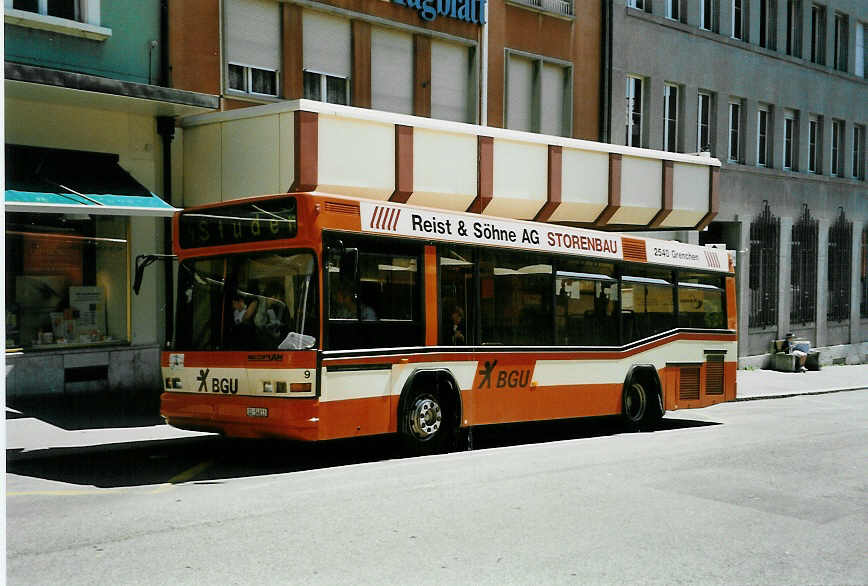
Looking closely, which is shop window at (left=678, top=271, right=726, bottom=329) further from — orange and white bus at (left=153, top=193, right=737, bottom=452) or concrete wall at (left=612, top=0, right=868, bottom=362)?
concrete wall at (left=612, top=0, right=868, bottom=362)

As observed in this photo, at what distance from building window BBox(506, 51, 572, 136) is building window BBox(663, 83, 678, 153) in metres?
4.60

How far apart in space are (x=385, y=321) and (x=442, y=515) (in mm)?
3552

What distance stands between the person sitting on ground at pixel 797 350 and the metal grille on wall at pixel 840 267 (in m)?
5.19

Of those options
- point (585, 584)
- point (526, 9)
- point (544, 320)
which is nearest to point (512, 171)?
point (544, 320)

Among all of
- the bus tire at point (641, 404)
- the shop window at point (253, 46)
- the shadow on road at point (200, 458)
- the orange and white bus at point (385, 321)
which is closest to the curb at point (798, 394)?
the bus tire at point (641, 404)

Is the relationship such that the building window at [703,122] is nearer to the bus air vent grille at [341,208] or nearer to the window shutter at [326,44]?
the window shutter at [326,44]

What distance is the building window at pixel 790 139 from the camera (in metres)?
32.5

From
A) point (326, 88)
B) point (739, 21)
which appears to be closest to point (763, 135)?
point (739, 21)

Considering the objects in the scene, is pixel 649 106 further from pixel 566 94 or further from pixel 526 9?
pixel 526 9

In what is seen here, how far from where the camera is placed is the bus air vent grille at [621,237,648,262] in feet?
48.4

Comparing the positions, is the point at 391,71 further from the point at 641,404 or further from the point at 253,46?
the point at 641,404

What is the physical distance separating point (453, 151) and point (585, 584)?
1157 centimetres

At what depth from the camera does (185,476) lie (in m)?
9.88

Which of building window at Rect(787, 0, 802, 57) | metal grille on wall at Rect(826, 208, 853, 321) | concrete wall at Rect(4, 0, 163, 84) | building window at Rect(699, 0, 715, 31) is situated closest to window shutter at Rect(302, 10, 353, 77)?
concrete wall at Rect(4, 0, 163, 84)
